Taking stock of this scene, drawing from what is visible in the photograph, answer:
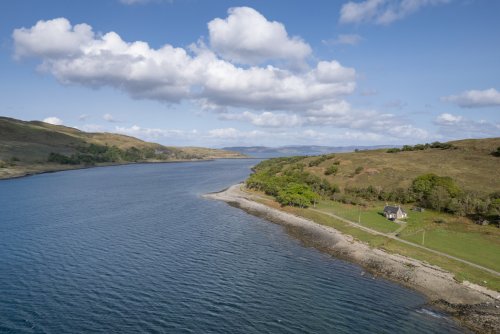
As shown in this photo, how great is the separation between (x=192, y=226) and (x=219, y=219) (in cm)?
1046

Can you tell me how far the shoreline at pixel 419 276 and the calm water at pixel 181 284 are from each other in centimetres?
267

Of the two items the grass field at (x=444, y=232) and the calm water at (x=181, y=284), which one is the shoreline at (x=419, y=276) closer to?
the calm water at (x=181, y=284)

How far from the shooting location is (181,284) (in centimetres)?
4850

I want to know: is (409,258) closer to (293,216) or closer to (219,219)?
(293,216)

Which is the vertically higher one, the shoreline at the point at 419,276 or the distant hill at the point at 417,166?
the distant hill at the point at 417,166

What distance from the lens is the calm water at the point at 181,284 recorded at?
3903 centimetres

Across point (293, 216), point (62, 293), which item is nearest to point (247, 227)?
point (293, 216)

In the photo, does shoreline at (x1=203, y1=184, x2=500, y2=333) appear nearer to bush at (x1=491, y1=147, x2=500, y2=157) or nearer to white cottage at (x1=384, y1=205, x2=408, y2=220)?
white cottage at (x1=384, y1=205, x2=408, y2=220)

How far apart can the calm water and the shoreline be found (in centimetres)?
267

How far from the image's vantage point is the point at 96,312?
40.1 m

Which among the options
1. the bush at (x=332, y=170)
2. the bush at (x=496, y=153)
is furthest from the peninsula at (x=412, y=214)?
the bush at (x=496, y=153)

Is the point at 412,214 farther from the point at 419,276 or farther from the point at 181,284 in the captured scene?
the point at 181,284

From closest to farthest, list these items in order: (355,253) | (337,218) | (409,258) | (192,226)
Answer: (409,258)
(355,253)
(192,226)
(337,218)

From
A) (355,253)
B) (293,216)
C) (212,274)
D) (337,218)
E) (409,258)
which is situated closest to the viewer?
(212,274)
